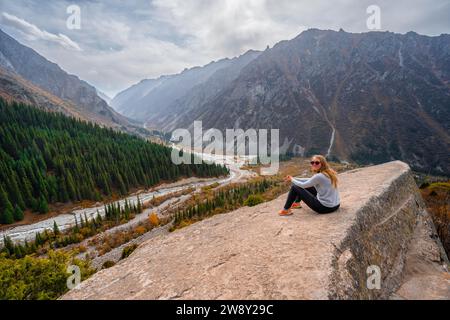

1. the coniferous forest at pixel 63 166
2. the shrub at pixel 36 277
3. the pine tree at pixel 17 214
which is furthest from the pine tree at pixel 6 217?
the shrub at pixel 36 277

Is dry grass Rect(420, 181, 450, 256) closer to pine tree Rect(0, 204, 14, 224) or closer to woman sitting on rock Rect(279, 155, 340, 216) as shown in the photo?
woman sitting on rock Rect(279, 155, 340, 216)

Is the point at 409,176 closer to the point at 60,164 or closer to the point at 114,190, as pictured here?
the point at 114,190

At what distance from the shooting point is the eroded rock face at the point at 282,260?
4.91 m

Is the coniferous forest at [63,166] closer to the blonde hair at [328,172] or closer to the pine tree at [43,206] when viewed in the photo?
the pine tree at [43,206]

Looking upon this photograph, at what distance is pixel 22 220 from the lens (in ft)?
174

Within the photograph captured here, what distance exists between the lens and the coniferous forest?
57.8 m

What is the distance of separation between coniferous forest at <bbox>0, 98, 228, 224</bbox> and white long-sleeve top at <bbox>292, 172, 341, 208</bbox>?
69.8m

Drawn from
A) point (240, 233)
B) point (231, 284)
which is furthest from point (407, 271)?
point (231, 284)

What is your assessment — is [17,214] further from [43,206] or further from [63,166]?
[63,166]

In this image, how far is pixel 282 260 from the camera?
5711 mm

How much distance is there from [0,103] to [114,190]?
84.7m

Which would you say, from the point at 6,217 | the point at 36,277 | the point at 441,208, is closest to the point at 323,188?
the point at 36,277

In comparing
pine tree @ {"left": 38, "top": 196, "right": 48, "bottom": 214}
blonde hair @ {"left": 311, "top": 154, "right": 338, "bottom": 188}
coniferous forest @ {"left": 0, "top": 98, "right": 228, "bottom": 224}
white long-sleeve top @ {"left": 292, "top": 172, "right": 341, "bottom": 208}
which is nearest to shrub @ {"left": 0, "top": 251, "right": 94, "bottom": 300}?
white long-sleeve top @ {"left": 292, "top": 172, "right": 341, "bottom": 208}

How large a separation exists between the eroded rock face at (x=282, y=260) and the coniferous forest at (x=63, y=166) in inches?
2573
